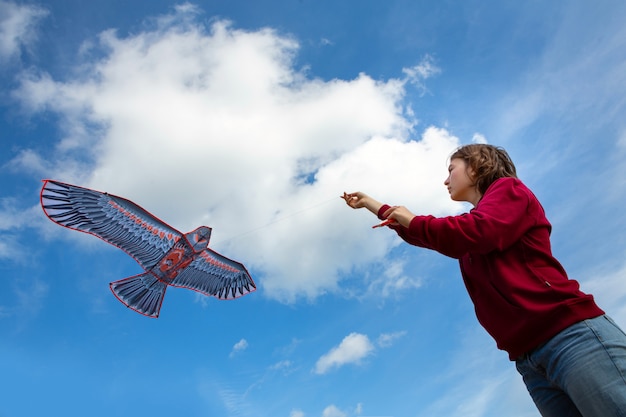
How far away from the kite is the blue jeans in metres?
8.28

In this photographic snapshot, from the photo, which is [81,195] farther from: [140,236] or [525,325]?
[525,325]

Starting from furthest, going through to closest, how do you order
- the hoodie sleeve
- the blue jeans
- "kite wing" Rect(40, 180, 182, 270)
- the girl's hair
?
1. "kite wing" Rect(40, 180, 182, 270)
2. the girl's hair
3. the hoodie sleeve
4. the blue jeans

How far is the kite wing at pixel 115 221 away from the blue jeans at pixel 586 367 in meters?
A: 8.28

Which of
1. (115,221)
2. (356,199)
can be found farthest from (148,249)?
(356,199)

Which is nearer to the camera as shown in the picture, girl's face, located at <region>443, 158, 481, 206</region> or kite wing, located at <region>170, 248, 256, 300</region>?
girl's face, located at <region>443, 158, 481, 206</region>

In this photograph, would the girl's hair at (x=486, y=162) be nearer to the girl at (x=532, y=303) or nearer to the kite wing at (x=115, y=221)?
the girl at (x=532, y=303)

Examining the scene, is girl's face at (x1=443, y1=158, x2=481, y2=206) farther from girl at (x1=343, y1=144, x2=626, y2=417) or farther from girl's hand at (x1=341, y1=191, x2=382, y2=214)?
girl's hand at (x1=341, y1=191, x2=382, y2=214)

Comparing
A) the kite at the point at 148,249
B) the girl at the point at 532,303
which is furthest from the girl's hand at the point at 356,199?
the kite at the point at 148,249

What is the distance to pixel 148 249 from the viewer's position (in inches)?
409

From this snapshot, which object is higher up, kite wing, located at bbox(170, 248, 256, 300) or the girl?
kite wing, located at bbox(170, 248, 256, 300)

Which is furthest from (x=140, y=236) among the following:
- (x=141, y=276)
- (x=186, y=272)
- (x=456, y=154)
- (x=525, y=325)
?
(x=525, y=325)

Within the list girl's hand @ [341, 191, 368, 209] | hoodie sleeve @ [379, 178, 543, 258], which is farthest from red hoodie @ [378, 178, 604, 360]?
girl's hand @ [341, 191, 368, 209]

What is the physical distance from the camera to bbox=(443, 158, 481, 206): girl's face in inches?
117

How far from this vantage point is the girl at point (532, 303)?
2088 millimetres
